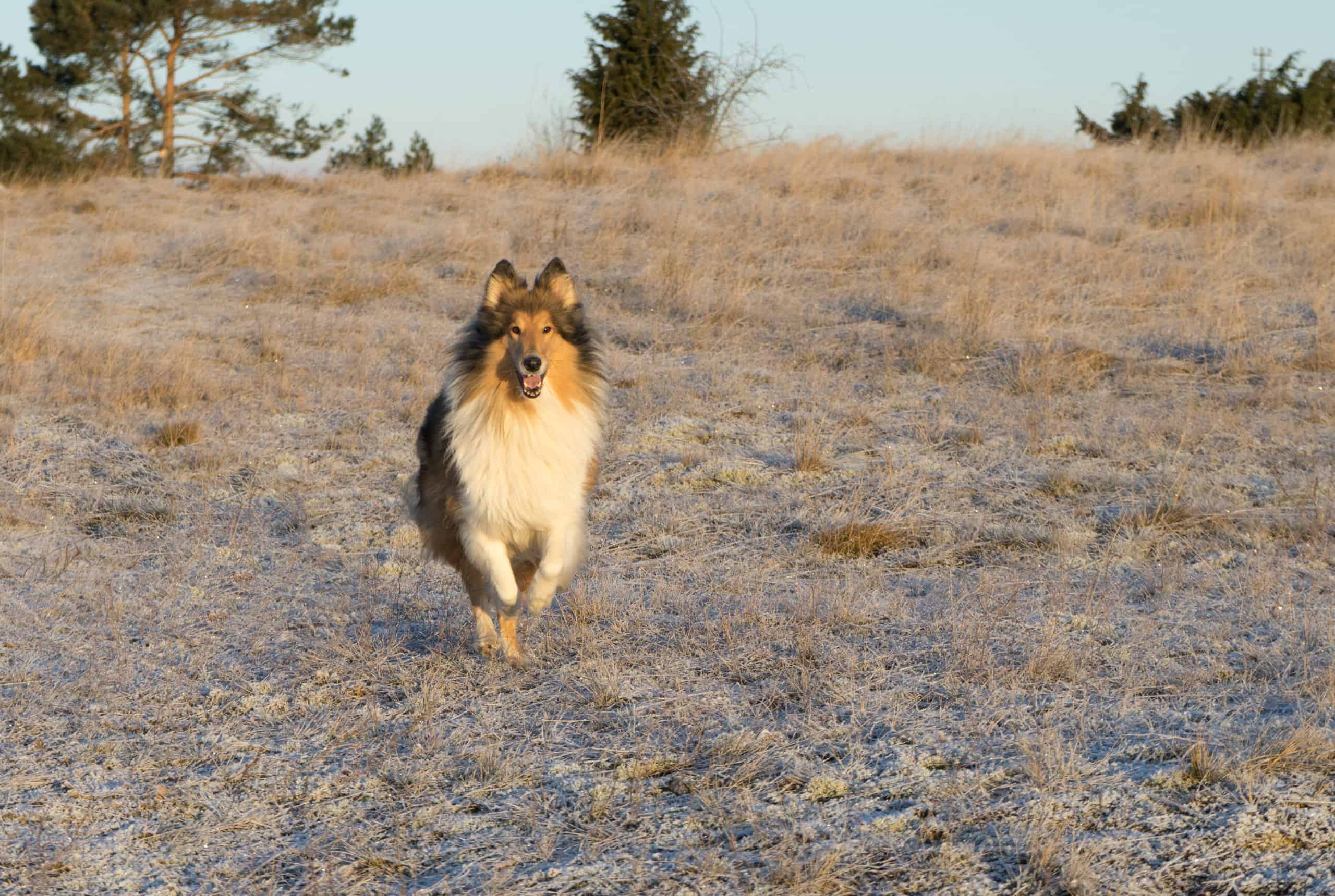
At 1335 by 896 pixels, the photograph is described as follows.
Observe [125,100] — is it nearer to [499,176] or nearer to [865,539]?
[499,176]

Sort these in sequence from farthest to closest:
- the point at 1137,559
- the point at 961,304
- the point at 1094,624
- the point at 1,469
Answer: the point at 961,304 < the point at 1,469 < the point at 1137,559 < the point at 1094,624

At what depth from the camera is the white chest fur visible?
470 centimetres

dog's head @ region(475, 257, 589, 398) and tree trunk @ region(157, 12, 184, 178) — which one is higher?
tree trunk @ region(157, 12, 184, 178)

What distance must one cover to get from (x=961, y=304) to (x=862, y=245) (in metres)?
2.61

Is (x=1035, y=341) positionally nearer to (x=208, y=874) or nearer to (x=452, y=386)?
(x=452, y=386)

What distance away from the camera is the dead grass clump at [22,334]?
31.0 feet

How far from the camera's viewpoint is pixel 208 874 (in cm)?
309

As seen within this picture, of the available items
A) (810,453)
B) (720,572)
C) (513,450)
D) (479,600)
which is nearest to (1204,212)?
(810,453)

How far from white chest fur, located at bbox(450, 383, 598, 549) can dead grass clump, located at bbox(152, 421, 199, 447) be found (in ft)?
12.4

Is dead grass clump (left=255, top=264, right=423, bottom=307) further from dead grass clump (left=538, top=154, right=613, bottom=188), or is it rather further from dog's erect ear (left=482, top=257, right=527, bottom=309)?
dog's erect ear (left=482, top=257, right=527, bottom=309)

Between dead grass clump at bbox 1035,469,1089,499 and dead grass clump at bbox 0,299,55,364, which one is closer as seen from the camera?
dead grass clump at bbox 1035,469,1089,499

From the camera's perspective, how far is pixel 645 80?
18703 mm

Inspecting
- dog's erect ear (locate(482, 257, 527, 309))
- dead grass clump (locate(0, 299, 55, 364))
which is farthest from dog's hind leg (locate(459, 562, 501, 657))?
dead grass clump (locate(0, 299, 55, 364))

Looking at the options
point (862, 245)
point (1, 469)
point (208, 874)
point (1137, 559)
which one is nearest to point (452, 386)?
point (208, 874)
